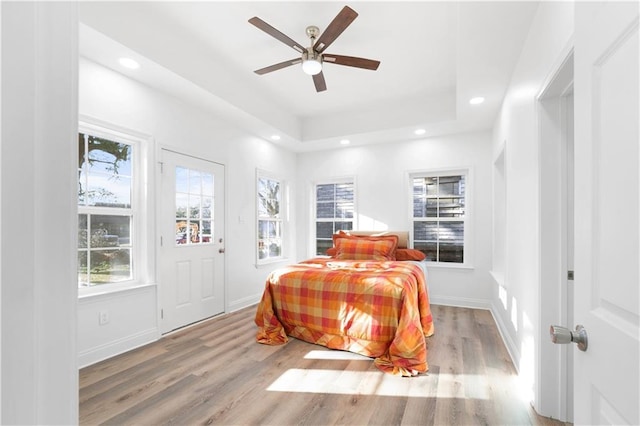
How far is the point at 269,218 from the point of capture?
505 centimetres

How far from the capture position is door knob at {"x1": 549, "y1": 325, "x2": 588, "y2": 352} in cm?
80

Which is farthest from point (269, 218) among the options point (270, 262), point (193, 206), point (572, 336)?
point (572, 336)

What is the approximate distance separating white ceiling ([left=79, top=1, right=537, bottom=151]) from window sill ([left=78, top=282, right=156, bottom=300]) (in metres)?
1.96

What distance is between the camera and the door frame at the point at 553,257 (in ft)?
5.90

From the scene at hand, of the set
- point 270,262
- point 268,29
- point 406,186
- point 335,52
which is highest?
point 335,52

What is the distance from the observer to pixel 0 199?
1.24ft

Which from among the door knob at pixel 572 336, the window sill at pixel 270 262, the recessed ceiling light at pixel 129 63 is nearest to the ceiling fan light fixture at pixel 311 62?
the recessed ceiling light at pixel 129 63

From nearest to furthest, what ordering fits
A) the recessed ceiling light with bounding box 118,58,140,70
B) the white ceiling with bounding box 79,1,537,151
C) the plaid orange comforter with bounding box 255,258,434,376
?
1. the white ceiling with bounding box 79,1,537,151
2. the plaid orange comforter with bounding box 255,258,434,376
3. the recessed ceiling light with bounding box 118,58,140,70

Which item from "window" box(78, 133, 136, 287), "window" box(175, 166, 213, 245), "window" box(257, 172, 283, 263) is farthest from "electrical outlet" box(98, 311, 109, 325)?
"window" box(257, 172, 283, 263)

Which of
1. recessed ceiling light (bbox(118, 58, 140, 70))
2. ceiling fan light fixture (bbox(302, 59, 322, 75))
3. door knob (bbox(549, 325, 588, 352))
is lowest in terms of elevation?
door knob (bbox(549, 325, 588, 352))

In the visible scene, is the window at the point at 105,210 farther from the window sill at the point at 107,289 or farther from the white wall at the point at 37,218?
the white wall at the point at 37,218

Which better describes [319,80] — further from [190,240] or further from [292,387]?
[292,387]

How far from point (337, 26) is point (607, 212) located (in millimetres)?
2115

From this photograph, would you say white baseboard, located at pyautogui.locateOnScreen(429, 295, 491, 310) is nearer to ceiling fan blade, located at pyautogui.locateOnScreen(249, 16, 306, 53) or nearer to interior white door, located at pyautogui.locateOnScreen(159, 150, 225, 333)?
interior white door, located at pyautogui.locateOnScreen(159, 150, 225, 333)
